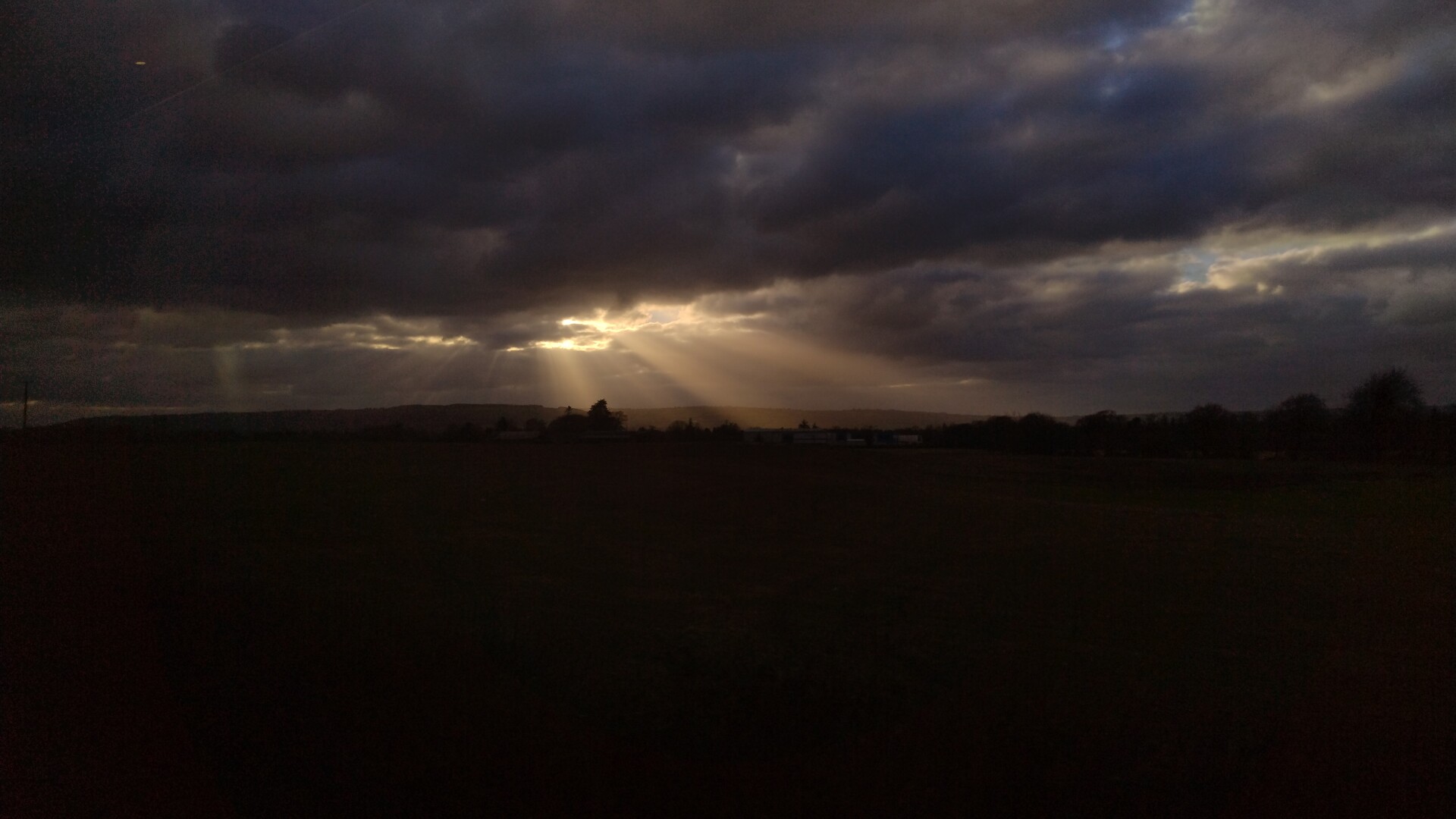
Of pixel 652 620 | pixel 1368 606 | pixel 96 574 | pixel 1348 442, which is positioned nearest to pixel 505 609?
pixel 652 620

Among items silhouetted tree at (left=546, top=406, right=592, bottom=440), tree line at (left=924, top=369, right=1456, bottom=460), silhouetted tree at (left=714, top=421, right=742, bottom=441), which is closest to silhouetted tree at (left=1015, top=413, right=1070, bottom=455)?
tree line at (left=924, top=369, right=1456, bottom=460)

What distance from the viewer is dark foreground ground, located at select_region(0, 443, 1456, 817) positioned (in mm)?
5758

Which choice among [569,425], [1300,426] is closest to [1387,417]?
[1300,426]

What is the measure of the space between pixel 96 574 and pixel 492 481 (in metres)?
16.5

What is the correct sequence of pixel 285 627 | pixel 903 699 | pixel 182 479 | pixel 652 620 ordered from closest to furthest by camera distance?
pixel 903 699 → pixel 285 627 → pixel 652 620 → pixel 182 479

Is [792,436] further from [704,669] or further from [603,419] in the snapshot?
[704,669]

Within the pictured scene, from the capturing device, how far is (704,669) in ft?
25.7

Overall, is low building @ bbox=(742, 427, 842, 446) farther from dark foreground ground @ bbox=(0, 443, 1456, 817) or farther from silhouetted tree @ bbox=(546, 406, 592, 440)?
→ dark foreground ground @ bbox=(0, 443, 1456, 817)

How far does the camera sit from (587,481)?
28.2 metres

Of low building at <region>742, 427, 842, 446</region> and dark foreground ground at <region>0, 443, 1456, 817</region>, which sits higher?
low building at <region>742, 427, 842, 446</region>

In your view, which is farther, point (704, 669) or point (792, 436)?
point (792, 436)

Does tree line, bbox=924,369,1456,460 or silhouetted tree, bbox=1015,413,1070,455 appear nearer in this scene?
tree line, bbox=924,369,1456,460

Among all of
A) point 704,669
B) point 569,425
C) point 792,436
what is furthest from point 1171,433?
point 704,669

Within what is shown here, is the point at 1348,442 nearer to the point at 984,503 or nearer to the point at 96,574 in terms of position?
the point at 984,503
